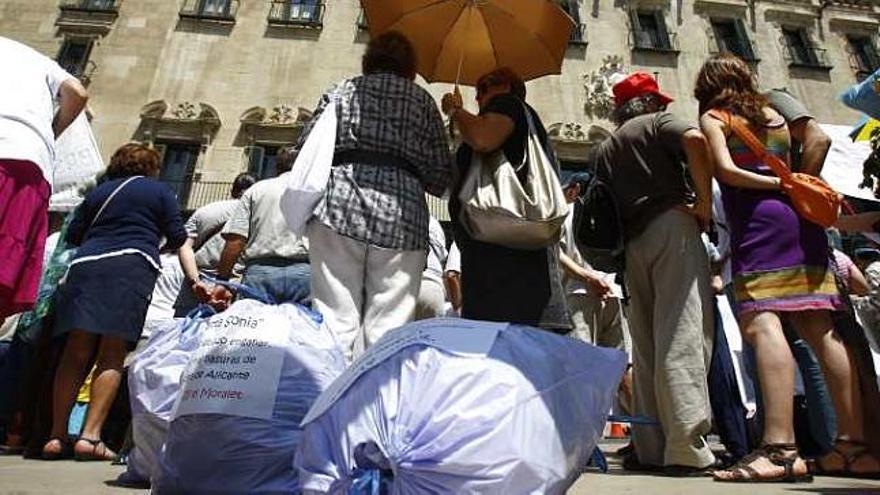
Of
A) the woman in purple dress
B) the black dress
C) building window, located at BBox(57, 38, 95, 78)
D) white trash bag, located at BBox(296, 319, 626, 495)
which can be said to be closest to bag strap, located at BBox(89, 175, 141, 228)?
the black dress

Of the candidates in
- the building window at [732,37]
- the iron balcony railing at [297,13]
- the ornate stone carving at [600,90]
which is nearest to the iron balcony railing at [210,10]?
the iron balcony railing at [297,13]

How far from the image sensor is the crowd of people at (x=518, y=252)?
2086mm

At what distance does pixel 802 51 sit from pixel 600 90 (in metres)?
7.07

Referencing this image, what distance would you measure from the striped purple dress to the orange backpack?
0.07 m

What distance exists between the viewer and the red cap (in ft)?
9.53

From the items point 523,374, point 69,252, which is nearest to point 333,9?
point 69,252

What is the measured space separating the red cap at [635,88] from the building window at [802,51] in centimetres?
1645

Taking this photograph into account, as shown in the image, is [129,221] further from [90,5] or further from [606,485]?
[90,5]

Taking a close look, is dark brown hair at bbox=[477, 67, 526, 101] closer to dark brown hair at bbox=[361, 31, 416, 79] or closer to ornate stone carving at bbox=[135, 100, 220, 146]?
dark brown hair at bbox=[361, 31, 416, 79]

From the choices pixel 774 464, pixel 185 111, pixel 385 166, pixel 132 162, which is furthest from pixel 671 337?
pixel 185 111

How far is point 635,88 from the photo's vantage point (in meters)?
2.92

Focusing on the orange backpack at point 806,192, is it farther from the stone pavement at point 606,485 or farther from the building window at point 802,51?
the building window at point 802,51

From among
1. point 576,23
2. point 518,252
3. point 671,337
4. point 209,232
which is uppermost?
point 576,23

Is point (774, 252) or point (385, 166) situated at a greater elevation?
point (385, 166)
